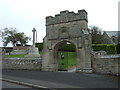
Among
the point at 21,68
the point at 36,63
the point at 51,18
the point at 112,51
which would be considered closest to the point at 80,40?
the point at 51,18

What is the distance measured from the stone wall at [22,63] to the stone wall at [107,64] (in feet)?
22.3

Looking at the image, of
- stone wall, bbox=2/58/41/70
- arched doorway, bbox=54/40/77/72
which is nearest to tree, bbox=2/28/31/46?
arched doorway, bbox=54/40/77/72

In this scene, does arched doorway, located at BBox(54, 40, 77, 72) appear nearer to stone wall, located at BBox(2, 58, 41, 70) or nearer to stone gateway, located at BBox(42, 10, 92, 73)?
stone gateway, located at BBox(42, 10, 92, 73)

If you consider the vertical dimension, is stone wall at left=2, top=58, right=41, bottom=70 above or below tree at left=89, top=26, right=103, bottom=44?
below

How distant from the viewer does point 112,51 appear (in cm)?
2900

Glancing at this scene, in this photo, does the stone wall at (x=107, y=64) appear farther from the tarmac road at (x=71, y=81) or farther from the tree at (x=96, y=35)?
the tree at (x=96, y=35)

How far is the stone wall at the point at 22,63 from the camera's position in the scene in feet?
51.6

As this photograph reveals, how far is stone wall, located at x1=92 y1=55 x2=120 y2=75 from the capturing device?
12.2 meters

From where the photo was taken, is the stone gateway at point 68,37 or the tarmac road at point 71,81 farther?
the stone gateway at point 68,37

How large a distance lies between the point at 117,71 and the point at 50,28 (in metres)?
8.83

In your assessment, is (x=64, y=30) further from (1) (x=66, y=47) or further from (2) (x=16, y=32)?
(2) (x=16, y=32)

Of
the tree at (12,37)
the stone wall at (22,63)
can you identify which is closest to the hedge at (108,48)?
the stone wall at (22,63)

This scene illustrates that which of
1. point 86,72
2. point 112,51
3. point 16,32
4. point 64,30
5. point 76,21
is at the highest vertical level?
point 16,32

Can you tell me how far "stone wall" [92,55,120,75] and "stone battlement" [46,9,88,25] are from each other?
469 centimetres
